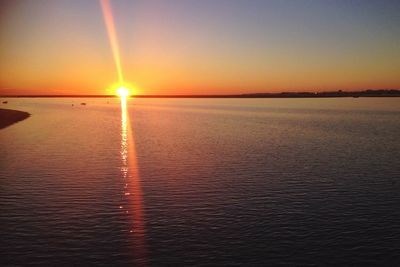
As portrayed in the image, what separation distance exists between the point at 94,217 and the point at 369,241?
548 inches

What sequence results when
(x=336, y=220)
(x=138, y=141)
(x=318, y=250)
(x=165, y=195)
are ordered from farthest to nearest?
(x=138, y=141)
(x=165, y=195)
(x=336, y=220)
(x=318, y=250)

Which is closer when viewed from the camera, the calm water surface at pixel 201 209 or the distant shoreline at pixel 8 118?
the calm water surface at pixel 201 209

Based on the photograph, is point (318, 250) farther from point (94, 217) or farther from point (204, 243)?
point (94, 217)

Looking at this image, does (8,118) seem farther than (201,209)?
Yes

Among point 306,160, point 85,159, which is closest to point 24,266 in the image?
point 85,159

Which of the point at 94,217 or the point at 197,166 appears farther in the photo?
the point at 197,166

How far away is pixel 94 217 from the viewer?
22.5 m

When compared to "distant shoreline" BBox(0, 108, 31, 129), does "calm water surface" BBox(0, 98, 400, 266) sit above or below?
below

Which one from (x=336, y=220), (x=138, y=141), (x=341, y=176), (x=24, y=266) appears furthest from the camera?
(x=138, y=141)

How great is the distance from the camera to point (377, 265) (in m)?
16.4

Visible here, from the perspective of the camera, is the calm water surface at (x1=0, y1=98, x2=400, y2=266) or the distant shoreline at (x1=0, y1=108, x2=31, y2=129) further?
the distant shoreline at (x1=0, y1=108, x2=31, y2=129)

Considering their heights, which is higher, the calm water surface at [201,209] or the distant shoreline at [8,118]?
the distant shoreline at [8,118]

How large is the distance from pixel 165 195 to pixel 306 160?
1914cm

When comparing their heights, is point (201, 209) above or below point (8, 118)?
below
